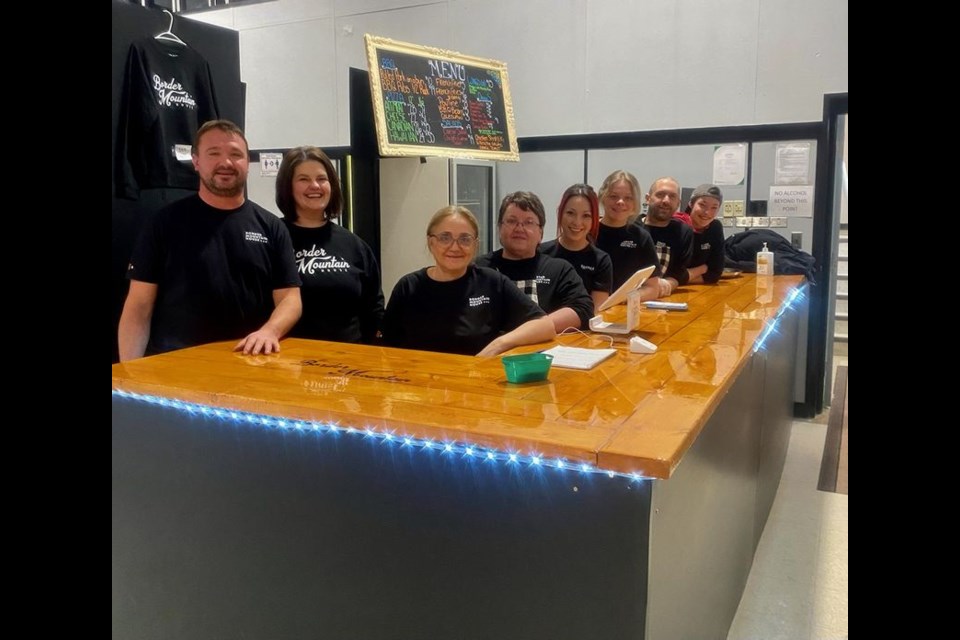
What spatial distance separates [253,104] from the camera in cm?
668

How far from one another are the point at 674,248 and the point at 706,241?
40 cm

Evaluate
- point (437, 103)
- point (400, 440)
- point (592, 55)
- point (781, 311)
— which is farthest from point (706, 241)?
point (400, 440)

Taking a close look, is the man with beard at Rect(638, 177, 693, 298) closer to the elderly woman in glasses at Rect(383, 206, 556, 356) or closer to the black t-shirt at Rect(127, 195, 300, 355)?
the elderly woman in glasses at Rect(383, 206, 556, 356)

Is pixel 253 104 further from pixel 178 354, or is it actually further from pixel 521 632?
pixel 521 632

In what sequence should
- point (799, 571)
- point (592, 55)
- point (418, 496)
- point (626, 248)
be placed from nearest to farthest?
point (418, 496)
point (799, 571)
point (626, 248)
point (592, 55)

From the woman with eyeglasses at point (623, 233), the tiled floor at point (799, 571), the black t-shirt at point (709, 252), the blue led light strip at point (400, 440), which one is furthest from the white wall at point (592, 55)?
the blue led light strip at point (400, 440)

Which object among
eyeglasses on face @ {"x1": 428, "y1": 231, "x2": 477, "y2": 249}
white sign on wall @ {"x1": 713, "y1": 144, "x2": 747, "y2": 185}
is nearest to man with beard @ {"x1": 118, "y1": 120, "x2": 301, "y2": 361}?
eyeglasses on face @ {"x1": 428, "y1": 231, "x2": 477, "y2": 249}

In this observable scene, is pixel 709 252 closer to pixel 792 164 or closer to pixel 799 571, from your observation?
pixel 792 164

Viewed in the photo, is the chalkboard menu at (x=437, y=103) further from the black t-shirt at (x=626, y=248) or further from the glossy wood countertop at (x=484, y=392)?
Result: the glossy wood countertop at (x=484, y=392)

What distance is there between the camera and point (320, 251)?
2723 millimetres

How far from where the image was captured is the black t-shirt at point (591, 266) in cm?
343

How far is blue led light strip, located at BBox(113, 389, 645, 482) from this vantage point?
4.30ft
